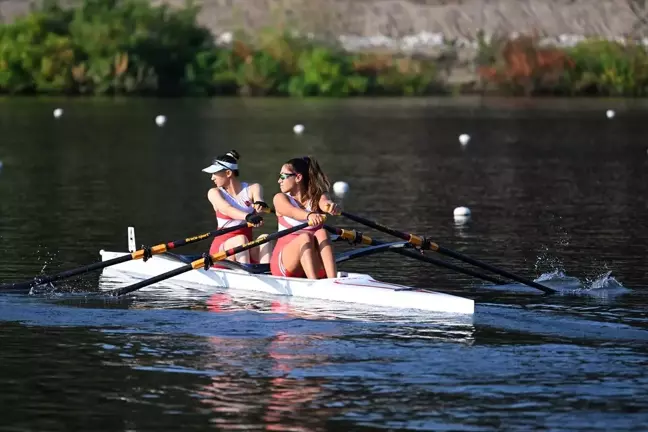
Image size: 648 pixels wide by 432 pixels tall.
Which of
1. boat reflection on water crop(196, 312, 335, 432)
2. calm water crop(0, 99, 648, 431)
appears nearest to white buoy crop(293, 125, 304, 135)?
calm water crop(0, 99, 648, 431)

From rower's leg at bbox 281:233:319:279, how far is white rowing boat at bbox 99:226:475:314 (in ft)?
0.50

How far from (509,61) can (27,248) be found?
186 ft

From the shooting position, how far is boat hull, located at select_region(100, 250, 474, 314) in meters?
15.2

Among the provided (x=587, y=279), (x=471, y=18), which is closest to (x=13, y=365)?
(x=587, y=279)

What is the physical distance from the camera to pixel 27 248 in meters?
20.4

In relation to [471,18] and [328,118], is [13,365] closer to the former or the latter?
[328,118]

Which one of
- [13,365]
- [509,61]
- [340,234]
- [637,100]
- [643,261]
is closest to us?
[13,365]

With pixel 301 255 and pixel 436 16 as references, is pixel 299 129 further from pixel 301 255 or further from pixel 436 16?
pixel 436 16

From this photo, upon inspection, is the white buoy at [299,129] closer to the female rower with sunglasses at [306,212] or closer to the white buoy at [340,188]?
the white buoy at [340,188]

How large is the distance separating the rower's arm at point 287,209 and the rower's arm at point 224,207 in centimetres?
95

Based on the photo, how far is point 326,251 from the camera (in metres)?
16.1

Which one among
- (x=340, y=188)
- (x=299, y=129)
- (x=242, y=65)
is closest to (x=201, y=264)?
(x=340, y=188)

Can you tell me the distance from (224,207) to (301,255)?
1.44 metres

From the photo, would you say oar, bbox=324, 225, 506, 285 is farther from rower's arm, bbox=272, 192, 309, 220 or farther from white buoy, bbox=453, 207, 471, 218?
white buoy, bbox=453, 207, 471, 218
